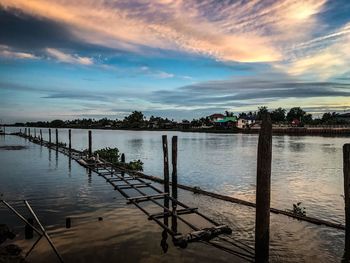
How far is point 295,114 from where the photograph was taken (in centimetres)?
16612

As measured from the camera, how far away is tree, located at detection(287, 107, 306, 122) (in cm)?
16550

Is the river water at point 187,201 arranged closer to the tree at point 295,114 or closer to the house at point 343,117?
the house at point 343,117

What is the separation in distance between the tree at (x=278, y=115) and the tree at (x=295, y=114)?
287cm

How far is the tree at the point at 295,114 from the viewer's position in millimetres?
165500

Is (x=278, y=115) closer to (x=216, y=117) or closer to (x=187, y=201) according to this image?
(x=216, y=117)

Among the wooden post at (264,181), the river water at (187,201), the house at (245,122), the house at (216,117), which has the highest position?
the house at (216,117)

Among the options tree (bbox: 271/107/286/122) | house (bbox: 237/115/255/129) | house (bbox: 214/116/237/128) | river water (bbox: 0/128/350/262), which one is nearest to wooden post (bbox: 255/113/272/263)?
river water (bbox: 0/128/350/262)

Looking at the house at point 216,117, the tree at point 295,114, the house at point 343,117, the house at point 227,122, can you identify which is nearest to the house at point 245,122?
the house at point 227,122

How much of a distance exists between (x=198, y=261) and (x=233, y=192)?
486 inches

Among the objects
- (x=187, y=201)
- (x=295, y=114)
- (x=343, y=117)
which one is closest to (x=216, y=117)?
(x=295, y=114)

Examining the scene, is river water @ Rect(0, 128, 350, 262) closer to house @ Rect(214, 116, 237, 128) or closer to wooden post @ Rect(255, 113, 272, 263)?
wooden post @ Rect(255, 113, 272, 263)

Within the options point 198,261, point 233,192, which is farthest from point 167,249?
point 233,192

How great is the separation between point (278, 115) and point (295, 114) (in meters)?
8.01

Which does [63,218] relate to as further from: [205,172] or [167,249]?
[205,172]
